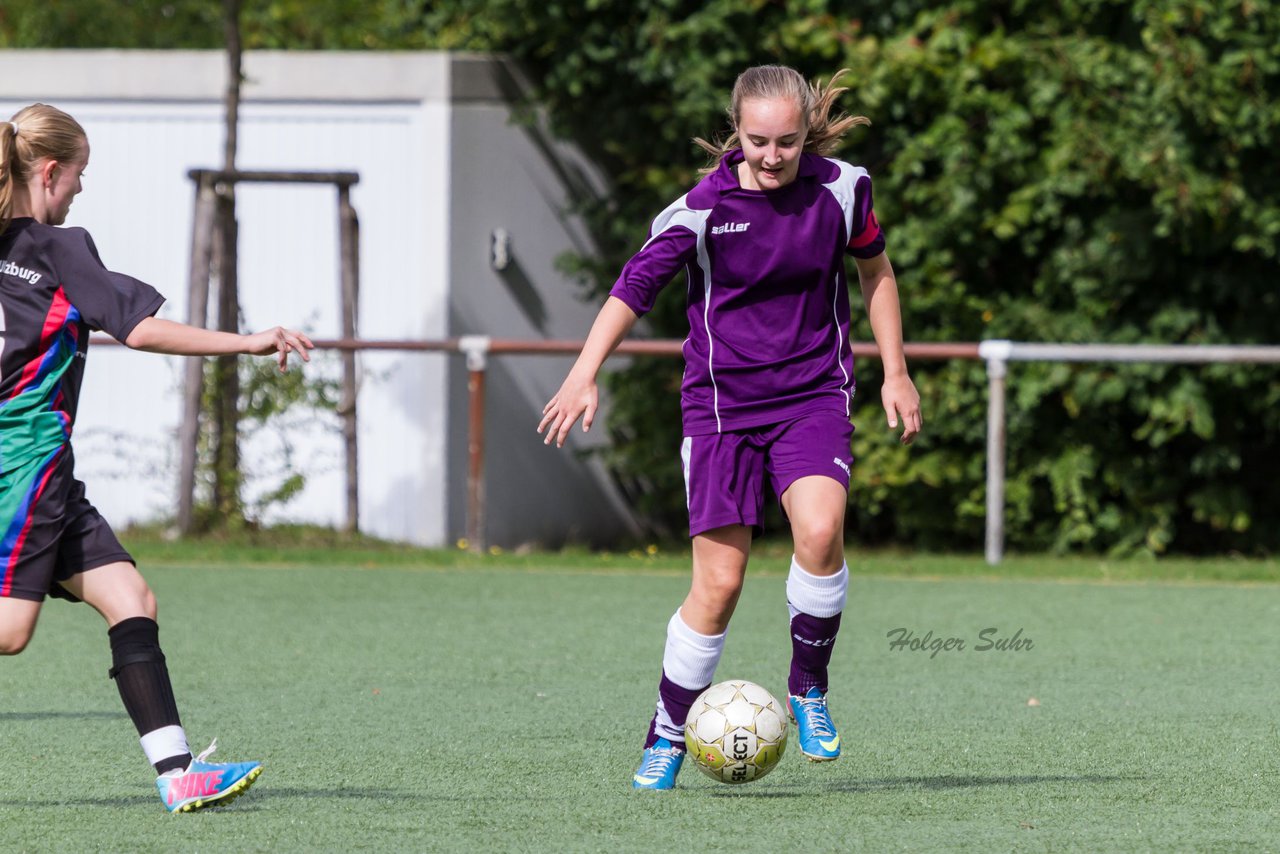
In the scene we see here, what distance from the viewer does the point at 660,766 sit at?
466 centimetres

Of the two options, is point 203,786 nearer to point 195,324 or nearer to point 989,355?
point 989,355

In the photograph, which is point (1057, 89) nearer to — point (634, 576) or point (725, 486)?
point (634, 576)

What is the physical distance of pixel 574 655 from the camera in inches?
280

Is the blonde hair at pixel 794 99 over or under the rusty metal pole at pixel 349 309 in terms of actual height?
over

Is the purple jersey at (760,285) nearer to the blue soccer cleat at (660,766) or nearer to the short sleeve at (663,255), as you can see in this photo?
the short sleeve at (663,255)

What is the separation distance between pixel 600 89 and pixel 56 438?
8242mm

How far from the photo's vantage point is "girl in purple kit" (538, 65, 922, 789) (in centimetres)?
466

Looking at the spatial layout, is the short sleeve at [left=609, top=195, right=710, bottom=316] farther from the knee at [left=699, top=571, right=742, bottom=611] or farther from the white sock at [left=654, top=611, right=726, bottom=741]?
the white sock at [left=654, top=611, right=726, bottom=741]

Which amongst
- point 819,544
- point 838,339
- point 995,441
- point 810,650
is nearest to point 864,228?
point 838,339

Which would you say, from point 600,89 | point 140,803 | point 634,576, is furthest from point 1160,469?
point 140,803

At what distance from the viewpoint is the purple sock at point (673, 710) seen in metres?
4.73

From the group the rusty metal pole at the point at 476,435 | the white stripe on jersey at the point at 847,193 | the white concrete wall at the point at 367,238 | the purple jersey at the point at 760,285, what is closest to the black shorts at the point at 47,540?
the purple jersey at the point at 760,285

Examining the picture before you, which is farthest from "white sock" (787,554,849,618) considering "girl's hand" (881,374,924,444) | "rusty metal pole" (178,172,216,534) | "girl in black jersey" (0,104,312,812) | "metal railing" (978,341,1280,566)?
"rusty metal pole" (178,172,216,534)

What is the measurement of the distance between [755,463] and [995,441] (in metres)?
5.82
